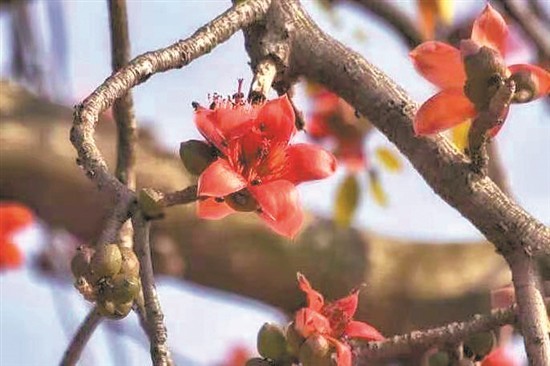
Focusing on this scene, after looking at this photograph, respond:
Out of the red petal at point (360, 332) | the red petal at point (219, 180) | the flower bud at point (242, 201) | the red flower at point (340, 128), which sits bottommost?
the red petal at point (360, 332)

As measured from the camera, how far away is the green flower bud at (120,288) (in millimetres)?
602

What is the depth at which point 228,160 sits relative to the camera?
2.35 ft

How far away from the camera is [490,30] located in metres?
0.83

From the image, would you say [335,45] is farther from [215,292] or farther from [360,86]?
[215,292]

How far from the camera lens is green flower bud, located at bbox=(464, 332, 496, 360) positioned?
765 mm

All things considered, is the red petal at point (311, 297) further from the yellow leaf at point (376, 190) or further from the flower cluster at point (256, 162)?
the yellow leaf at point (376, 190)

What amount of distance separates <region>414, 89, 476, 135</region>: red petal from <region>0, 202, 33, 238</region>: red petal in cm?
110

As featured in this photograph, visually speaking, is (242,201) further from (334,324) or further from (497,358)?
(497,358)

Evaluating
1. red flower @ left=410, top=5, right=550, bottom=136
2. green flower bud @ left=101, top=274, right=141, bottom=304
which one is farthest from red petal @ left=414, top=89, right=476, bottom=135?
green flower bud @ left=101, top=274, right=141, bottom=304

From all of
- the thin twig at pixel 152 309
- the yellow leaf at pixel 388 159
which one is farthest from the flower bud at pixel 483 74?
the yellow leaf at pixel 388 159

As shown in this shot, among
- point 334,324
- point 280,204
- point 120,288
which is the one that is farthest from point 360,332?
point 120,288

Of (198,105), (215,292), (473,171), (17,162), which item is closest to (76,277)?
(198,105)

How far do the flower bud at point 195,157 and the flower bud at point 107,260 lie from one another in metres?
0.13

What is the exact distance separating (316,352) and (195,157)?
131 millimetres
